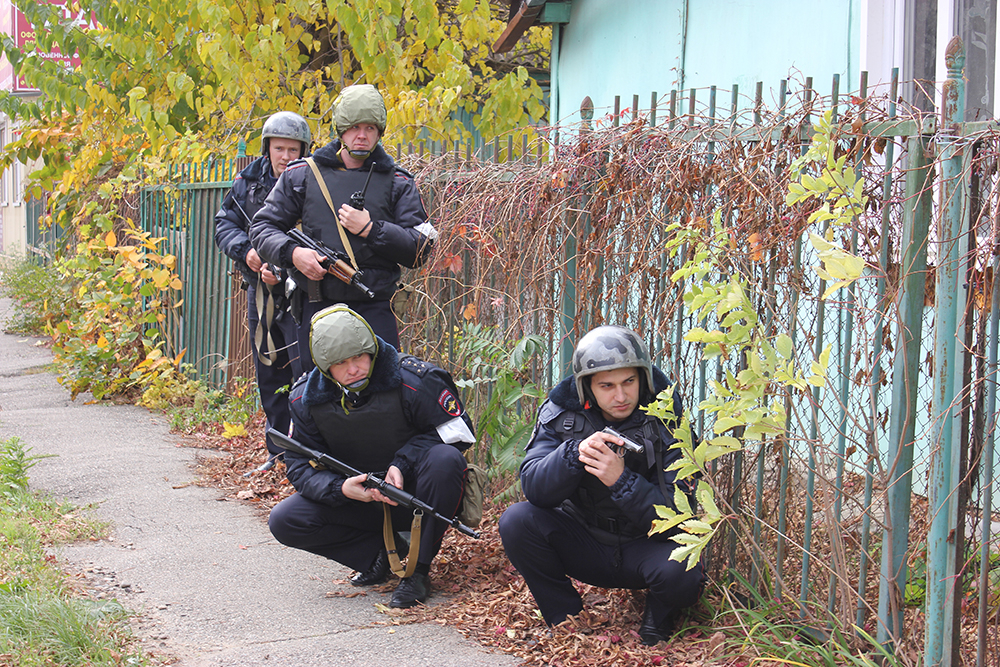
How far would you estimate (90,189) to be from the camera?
957 cm

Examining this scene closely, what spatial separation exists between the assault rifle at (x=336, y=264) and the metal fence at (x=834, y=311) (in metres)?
0.66

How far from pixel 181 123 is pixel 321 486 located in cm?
662

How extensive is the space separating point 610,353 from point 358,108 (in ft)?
6.57

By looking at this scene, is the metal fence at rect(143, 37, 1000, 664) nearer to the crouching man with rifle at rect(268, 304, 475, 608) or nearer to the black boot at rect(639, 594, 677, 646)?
the black boot at rect(639, 594, 677, 646)

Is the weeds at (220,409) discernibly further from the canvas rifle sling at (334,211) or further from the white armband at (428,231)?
the white armband at (428,231)

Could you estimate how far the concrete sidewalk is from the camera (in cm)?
350

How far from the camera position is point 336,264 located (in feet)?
15.5

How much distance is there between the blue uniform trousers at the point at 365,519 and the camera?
397 centimetres

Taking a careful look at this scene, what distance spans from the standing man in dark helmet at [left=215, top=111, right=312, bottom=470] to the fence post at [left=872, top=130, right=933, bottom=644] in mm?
3329

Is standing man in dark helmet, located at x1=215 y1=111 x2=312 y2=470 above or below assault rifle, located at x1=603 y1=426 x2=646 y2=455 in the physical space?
above

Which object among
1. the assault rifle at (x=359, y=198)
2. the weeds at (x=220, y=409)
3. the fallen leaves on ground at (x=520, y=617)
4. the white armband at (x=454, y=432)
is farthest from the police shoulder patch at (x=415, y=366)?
the weeds at (x=220, y=409)

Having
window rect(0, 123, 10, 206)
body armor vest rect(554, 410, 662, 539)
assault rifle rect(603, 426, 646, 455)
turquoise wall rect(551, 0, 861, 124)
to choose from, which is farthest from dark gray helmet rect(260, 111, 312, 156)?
window rect(0, 123, 10, 206)

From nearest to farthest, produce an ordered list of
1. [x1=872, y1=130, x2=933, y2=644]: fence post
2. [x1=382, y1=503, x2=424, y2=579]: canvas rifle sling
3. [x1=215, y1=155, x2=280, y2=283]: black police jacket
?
[x1=872, y1=130, x2=933, y2=644]: fence post → [x1=382, y1=503, x2=424, y2=579]: canvas rifle sling → [x1=215, y1=155, x2=280, y2=283]: black police jacket

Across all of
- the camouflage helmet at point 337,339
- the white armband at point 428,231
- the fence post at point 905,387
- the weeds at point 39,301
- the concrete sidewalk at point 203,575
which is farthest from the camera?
the weeds at point 39,301
